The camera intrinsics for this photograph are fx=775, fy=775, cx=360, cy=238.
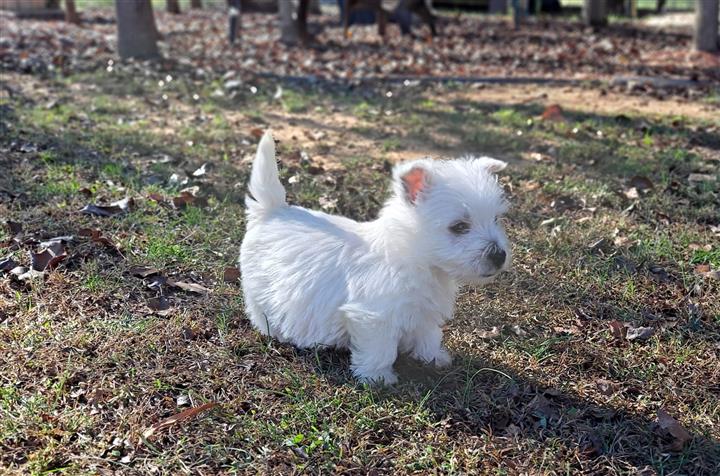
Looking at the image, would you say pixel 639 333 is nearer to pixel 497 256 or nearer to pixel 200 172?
pixel 497 256

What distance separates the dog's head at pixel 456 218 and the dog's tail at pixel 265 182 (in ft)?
2.65

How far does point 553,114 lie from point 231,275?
4.94 metres

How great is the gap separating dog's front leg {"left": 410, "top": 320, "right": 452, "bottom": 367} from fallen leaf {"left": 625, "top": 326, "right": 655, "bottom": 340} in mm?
1024

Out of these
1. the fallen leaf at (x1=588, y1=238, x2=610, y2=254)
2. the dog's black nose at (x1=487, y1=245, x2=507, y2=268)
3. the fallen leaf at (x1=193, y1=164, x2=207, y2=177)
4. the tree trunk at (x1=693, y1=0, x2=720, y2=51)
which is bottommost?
the fallen leaf at (x1=588, y1=238, x2=610, y2=254)


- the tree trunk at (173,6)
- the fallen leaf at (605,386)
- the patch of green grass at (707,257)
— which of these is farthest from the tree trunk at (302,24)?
the fallen leaf at (605,386)

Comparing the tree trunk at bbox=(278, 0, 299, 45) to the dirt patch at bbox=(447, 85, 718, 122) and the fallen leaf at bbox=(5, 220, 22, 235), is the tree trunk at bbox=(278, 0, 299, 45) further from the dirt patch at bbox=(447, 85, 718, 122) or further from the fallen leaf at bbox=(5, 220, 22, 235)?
the fallen leaf at bbox=(5, 220, 22, 235)

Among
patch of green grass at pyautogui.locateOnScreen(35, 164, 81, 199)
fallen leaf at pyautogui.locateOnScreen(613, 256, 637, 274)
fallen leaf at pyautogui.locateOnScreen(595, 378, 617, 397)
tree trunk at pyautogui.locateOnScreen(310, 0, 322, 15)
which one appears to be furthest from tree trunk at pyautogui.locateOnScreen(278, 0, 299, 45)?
fallen leaf at pyautogui.locateOnScreen(595, 378, 617, 397)

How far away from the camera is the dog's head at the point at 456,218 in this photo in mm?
3348

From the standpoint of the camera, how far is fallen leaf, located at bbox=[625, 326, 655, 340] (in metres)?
4.09

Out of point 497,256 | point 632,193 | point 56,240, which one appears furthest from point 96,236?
point 632,193

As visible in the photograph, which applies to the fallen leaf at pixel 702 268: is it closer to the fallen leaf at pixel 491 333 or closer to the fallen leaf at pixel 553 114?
the fallen leaf at pixel 491 333

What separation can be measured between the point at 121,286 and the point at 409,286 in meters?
1.87

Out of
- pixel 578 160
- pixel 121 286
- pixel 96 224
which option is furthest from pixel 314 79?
pixel 121 286

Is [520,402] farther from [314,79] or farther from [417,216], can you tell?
[314,79]
